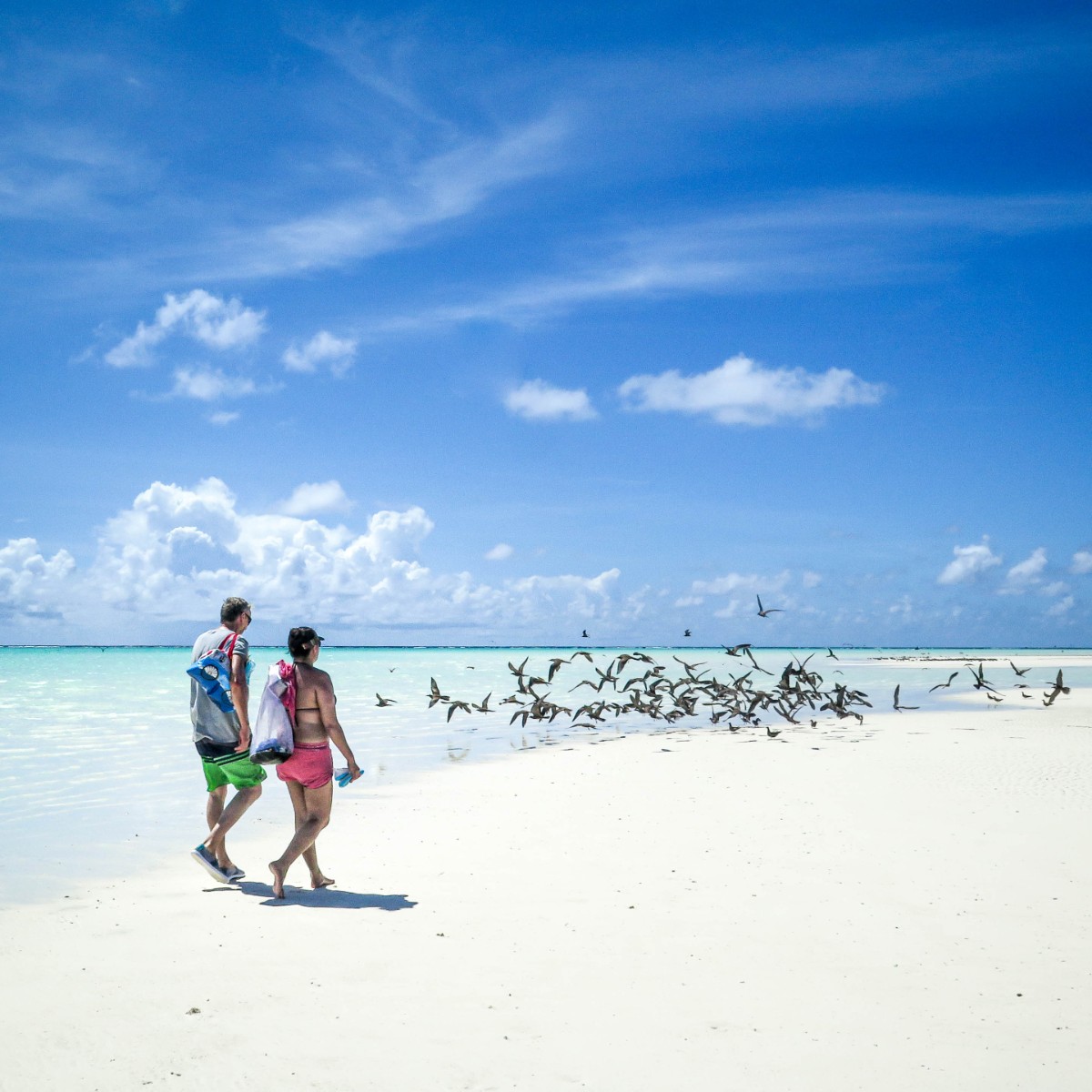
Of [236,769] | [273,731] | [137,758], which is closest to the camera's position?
[273,731]

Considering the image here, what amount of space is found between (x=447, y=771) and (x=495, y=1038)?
34.7 feet

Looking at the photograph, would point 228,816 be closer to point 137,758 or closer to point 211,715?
point 211,715

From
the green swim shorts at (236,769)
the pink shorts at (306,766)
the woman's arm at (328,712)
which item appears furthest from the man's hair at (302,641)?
the green swim shorts at (236,769)

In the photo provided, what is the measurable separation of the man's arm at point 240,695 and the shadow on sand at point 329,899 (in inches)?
48.2

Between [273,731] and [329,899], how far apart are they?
4.84 feet

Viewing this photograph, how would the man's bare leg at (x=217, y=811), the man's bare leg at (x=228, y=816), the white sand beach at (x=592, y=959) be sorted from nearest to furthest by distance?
the white sand beach at (x=592, y=959) → the man's bare leg at (x=228, y=816) → the man's bare leg at (x=217, y=811)

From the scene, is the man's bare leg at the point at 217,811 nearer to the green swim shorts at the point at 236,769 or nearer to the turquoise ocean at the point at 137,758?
the green swim shorts at the point at 236,769

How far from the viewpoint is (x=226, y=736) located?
756 centimetres

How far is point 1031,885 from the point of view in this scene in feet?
24.8

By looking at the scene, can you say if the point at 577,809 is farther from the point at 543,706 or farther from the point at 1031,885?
the point at 543,706

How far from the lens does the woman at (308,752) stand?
7.25 metres

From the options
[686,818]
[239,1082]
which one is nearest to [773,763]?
[686,818]

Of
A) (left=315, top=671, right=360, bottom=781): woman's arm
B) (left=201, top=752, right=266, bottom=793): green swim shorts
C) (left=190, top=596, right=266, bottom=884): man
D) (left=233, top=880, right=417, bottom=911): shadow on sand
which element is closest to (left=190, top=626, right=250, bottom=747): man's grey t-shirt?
(left=190, top=596, right=266, bottom=884): man

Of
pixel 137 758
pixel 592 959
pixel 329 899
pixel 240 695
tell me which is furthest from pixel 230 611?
pixel 137 758
